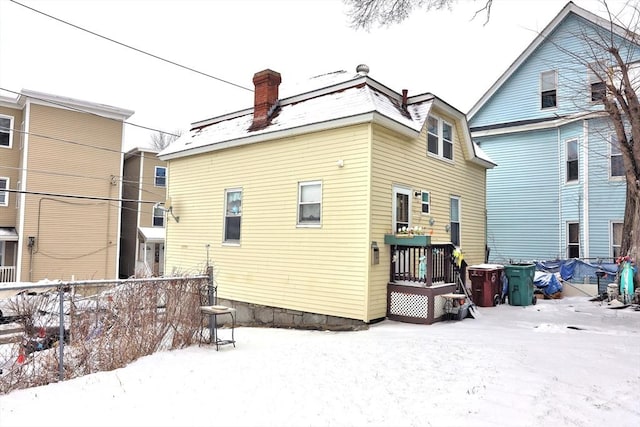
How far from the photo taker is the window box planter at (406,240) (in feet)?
29.2

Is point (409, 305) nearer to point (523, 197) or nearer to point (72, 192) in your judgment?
point (523, 197)

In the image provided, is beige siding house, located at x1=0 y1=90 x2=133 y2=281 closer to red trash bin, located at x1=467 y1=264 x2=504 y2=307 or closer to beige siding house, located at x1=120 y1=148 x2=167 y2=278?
beige siding house, located at x1=120 y1=148 x2=167 y2=278

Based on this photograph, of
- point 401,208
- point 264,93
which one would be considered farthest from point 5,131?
point 401,208

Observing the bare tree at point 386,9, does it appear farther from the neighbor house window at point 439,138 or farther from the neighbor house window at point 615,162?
the neighbor house window at point 615,162

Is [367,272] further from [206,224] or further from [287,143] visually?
[206,224]

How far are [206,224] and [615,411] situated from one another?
35.4ft

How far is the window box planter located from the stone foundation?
1846 millimetres

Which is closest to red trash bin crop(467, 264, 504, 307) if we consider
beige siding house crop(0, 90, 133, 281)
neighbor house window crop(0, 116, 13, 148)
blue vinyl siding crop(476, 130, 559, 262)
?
blue vinyl siding crop(476, 130, 559, 262)

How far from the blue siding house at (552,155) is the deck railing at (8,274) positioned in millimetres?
22130

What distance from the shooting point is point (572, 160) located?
52.3ft

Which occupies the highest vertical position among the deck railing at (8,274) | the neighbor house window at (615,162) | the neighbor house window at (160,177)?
the neighbor house window at (160,177)

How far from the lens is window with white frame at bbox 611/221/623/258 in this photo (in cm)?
1448

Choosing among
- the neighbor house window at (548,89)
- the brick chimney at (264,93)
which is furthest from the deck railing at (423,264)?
the neighbor house window at (548,89)

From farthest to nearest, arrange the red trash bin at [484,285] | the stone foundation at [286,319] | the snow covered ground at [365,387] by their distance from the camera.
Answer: the red trash bin at [484,285] < the stone foundation at [286,319] < the snow covered ground at [365,387]
